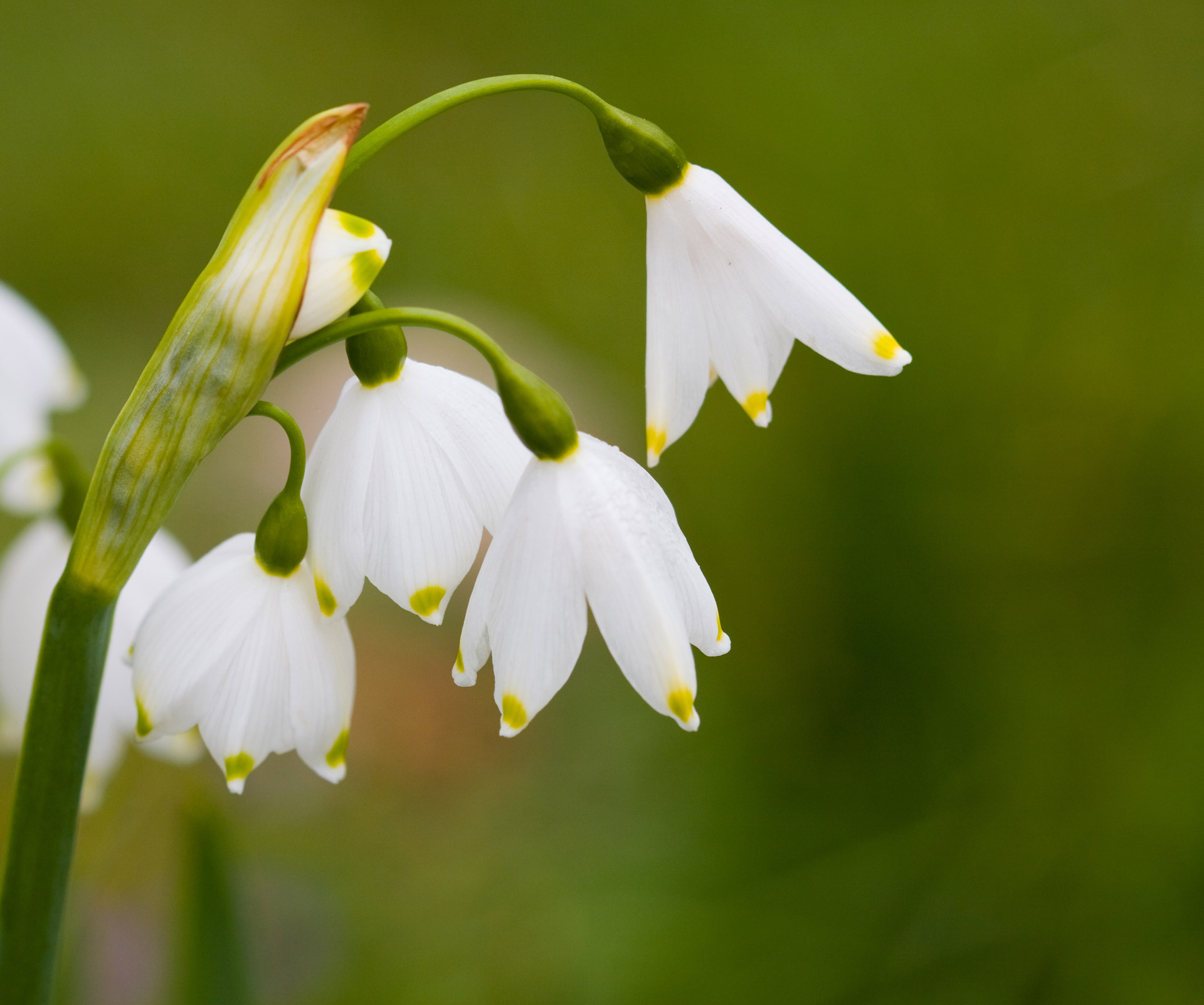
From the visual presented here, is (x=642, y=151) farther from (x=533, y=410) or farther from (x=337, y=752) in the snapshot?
(x=337, y=752)

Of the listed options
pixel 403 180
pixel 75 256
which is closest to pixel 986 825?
pixel 403 180

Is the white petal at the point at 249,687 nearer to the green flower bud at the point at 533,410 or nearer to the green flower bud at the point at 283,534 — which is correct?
the green flower bud at the point at 283,534

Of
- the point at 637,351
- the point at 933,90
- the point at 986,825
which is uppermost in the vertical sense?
the point at 933,90

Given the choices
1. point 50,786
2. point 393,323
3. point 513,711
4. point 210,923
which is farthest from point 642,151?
point 210,923

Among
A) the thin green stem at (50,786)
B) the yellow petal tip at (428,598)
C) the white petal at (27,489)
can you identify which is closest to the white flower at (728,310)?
the yellow petal tip at (428,598)

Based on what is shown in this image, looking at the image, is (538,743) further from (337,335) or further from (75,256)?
(75,256)

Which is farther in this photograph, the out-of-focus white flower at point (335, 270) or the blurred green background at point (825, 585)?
the blurred green background at point (825, 585)
